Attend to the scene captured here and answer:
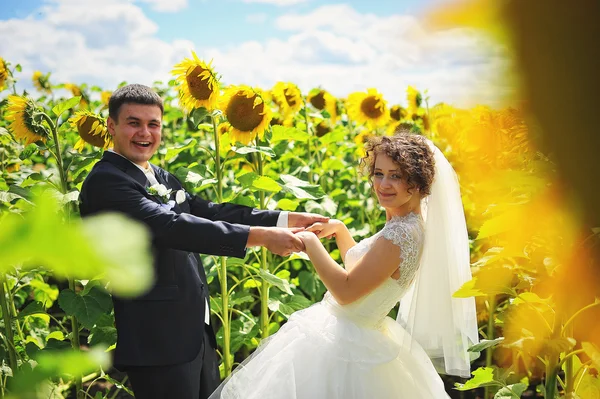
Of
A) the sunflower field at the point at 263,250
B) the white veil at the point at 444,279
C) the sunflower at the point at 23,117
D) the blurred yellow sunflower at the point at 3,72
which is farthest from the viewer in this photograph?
the blurred yellow sunflower at the point at 3,72

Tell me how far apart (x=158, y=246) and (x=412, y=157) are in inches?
36.0

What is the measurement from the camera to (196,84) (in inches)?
95.8

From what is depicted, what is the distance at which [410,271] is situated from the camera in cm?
203

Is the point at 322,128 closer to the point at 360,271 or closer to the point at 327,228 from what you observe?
the point at 327,228

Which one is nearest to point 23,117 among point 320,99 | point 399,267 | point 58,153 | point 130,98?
point 58,153

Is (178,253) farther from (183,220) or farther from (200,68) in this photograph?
(200,68)

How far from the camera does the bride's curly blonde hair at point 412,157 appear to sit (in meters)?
2.01

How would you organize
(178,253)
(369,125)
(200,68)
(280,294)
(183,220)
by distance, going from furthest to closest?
(369,125) → (280,294) → (200,68) → (178,253) → (183,220)

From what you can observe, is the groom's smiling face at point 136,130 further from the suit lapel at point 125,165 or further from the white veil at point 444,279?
the white veil at point 444,279

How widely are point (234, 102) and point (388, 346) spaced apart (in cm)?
118

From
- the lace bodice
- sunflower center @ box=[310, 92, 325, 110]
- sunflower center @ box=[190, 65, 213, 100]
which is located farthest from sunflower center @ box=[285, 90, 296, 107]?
the lace bodice

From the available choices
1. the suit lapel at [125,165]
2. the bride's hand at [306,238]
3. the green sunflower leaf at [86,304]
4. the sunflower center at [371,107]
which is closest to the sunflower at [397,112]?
the sunflower center at [371,107]

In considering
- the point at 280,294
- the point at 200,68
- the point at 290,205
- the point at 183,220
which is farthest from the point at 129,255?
the point at 280,294

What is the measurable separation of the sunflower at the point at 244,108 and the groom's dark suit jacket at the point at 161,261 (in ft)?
1.69
